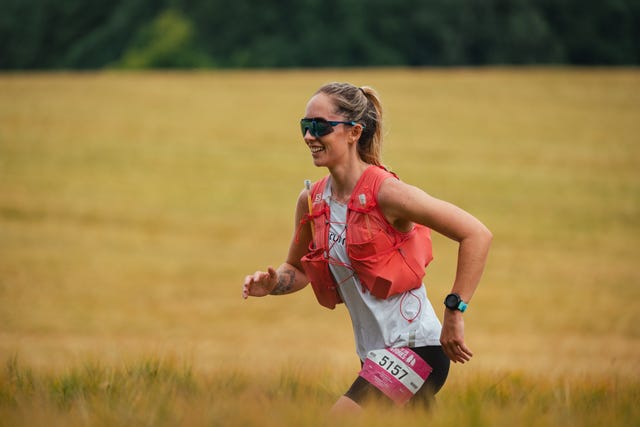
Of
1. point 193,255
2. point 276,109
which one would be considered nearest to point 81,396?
point 193,255

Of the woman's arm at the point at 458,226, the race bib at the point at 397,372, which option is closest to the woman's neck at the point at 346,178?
the woman's arm at the point at 458,226

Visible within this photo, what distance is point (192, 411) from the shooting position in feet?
9.07

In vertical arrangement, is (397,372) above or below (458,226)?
below

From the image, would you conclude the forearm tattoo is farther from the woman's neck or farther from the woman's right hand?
the woman's neck

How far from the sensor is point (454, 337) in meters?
3.44

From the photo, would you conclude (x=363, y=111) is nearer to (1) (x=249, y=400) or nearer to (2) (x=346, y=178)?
(2) (x=346, y=178)

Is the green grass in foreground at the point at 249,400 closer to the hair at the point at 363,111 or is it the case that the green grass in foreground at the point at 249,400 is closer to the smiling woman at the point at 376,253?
the smiling woman at the point at 376,253

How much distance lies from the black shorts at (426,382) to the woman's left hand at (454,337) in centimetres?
17

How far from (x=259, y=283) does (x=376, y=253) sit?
1.95ft

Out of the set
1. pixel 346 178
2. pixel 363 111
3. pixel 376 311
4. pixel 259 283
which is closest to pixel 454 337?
pixel 376 311

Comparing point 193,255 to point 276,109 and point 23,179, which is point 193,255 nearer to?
point 23,179

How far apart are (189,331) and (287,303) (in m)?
2.26

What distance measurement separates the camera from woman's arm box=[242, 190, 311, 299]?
3.94 metres

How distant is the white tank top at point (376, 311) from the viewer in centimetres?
369
